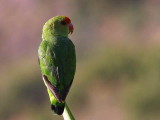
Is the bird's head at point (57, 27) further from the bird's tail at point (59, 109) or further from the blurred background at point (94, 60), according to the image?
the blurred background at point (94, 60)

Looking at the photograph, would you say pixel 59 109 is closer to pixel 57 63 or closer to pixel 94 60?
pixel 57 63

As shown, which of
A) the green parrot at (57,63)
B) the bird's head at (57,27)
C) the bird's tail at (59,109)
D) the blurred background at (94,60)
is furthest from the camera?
the blurred background at (94,60)

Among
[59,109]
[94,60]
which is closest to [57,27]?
[59,109]

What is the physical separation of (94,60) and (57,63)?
17.1 meters

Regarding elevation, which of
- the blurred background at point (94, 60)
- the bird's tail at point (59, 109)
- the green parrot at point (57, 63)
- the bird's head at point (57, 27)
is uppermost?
the bird's head at point (57, 27)

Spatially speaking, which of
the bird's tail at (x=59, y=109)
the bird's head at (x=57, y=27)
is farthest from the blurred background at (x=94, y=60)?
the bird's tail at (x=59, y=109)

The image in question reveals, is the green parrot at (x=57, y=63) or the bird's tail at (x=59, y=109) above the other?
the green parrot at (x=57, y=63)

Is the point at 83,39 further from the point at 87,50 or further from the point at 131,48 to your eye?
the point at 131,48

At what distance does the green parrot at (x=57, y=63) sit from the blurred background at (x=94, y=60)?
12168 millimetres

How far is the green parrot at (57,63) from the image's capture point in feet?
12.5

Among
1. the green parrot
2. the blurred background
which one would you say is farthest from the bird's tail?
the blurred background

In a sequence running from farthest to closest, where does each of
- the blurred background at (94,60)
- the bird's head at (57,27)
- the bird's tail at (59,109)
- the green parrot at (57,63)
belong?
the blurred background at (94,60) → the bird's head at (57,27) → the green parrot at (57,63) → the bird's tail at (59,109)

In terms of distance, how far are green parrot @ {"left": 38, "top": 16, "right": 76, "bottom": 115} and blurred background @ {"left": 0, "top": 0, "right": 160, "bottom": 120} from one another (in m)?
12.2

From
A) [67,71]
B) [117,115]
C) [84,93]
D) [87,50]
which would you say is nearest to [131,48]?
[87,50]
